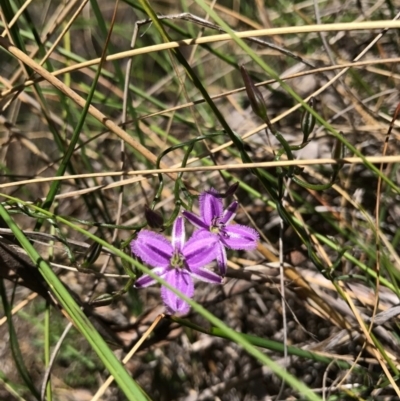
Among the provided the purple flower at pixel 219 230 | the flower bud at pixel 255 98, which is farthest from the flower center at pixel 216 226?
the flower bud at pixel 255 98

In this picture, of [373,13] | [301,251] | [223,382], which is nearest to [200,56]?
[373,13]

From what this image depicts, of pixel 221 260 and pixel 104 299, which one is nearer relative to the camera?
pixel 221 260

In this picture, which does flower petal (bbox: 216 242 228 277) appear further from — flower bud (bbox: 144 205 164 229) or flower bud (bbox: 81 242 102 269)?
flower bud (bbox: 81 242 102 269)

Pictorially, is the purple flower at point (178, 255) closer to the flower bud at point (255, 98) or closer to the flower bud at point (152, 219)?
the flower bud at point (152, 219)

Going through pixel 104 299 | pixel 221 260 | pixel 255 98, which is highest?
pixel 255 98

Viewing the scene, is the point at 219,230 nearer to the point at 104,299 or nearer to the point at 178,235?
the point at 178,235

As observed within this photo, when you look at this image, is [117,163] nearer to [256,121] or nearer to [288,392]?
[256,121]

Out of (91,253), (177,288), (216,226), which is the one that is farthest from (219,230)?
(91,253)
